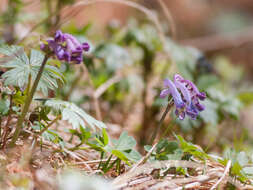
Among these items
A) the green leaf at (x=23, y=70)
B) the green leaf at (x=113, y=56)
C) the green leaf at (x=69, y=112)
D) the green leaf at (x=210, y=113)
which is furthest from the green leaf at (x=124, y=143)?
the green leaf at (x=113, y=56)

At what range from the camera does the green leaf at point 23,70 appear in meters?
1.37

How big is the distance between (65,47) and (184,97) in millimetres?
575

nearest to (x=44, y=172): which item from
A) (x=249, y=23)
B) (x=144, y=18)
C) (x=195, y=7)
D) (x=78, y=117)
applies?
(x=78, y=117)

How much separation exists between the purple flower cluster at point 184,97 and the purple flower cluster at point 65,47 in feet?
1.43

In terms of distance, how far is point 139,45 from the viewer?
118 inches

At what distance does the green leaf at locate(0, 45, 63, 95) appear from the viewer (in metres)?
1.37

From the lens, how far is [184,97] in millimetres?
1495

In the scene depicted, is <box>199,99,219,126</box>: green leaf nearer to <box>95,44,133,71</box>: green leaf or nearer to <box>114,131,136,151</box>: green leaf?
<box>95,44,133,71</box>: green leaf

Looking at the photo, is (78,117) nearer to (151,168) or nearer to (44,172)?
(44,172)

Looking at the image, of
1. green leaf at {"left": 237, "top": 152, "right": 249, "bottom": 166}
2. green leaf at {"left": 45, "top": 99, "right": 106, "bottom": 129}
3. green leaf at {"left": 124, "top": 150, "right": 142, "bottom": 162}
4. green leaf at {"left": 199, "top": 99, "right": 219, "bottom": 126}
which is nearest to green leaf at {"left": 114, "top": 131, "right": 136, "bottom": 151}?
green leaf at {"left": 124, "top": 150, "right": 142, "bottom": 162}

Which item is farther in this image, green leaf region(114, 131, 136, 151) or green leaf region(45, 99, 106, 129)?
green leaf region(114, 131, 136, 151)

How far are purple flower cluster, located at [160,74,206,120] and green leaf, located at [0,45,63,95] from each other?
50cm

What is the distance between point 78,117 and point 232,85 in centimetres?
364

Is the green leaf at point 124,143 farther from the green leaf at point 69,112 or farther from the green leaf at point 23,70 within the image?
the green leaf at point 23,70
